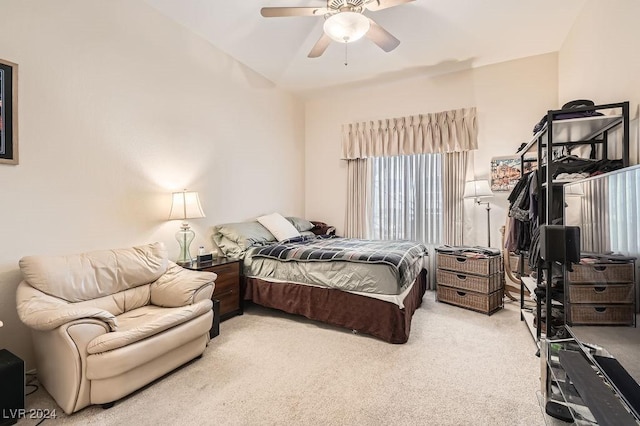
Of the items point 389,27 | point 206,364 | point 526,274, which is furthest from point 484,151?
point 206,364

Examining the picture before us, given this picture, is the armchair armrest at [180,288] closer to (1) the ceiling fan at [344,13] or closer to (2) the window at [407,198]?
(1) the ceiling fan at [344,13]

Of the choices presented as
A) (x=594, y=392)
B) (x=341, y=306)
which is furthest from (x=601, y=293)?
(x=341, y=306)

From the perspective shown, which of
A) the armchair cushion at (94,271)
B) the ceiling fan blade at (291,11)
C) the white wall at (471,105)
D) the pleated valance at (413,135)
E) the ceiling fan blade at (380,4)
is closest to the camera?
the armchair cushion at (94,271)

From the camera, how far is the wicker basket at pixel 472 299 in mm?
3244

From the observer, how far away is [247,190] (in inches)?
162

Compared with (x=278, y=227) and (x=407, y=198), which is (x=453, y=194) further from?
(x=278, y=227)

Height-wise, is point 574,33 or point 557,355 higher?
point 574,33

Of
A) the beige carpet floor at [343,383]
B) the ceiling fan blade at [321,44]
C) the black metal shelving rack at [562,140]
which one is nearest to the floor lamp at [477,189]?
the black metal shelving rack at [562,140]

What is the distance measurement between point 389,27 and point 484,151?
6.55 feet

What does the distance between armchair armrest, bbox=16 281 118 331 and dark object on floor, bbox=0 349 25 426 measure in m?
0.19

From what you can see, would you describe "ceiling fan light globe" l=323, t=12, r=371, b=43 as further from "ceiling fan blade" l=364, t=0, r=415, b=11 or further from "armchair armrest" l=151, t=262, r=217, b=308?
"armchair armrest" l=151, t=262, r=217, b=308

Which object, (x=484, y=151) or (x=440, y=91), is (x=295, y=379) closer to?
(x=484, y=151)

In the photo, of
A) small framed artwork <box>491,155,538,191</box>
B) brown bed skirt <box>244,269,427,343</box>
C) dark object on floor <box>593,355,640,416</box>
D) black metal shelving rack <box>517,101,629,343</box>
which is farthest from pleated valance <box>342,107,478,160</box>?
dark object on floor <box>593,355,640,416</box>

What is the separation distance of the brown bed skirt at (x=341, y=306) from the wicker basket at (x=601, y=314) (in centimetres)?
122
